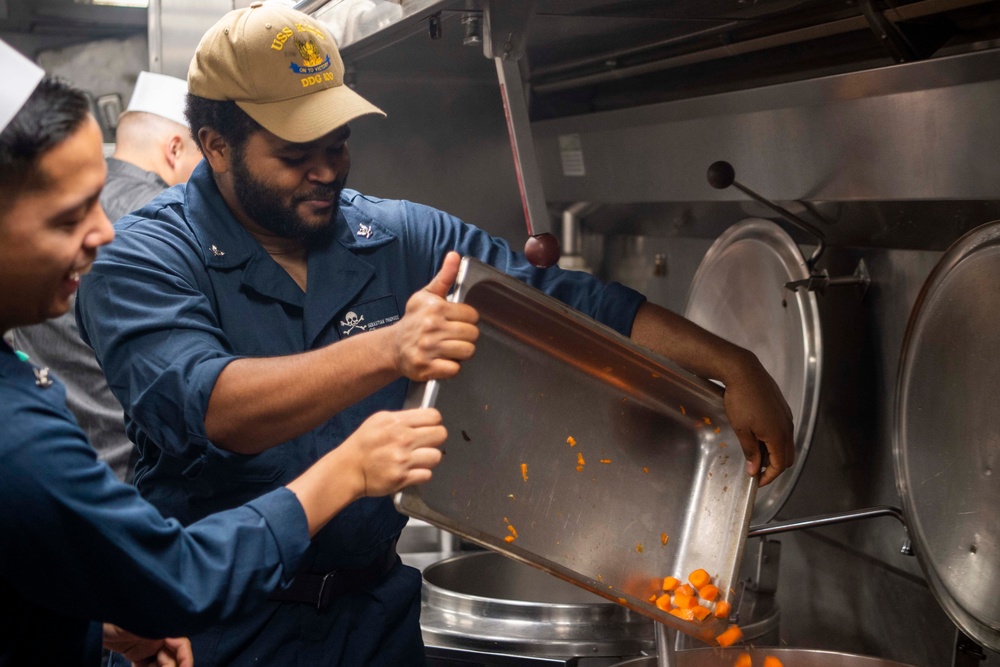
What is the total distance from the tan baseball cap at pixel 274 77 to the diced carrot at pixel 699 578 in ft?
2.82

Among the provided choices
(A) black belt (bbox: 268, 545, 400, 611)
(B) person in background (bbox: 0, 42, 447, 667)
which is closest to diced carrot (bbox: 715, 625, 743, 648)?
(A) black belt (bbox: 268, 545, 400, 611)

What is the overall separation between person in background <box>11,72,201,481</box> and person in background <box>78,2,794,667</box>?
1006mm

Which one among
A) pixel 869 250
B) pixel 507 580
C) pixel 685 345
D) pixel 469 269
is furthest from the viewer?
pixel 507 580

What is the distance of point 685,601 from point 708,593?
4 centimetres

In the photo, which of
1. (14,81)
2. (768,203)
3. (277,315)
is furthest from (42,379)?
(768,203)

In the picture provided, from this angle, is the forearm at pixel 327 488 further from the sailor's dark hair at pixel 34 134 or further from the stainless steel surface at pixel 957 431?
the stainless steel surface at pixel 957 431

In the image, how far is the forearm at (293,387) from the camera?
1237 millimetres

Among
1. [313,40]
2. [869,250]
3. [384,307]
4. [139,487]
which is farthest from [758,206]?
[139,487]

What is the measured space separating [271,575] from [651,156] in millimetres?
1441

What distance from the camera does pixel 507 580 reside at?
7.09ft

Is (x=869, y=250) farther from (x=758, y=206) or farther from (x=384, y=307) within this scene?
(x=384, y=307)

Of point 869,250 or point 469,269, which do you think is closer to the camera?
point 469,269

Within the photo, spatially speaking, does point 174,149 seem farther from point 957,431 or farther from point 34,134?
point 957,431

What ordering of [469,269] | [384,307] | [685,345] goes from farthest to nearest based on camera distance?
1. [384,307]
2. [685,345]
3. [469,269]
